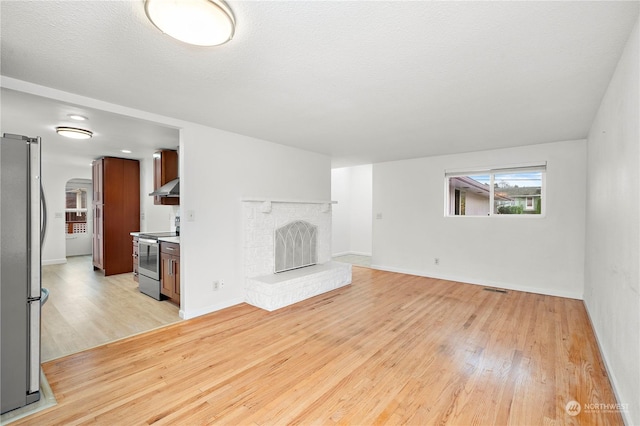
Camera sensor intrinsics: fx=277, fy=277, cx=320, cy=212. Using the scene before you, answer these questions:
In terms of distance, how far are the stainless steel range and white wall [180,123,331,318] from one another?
3.30ft

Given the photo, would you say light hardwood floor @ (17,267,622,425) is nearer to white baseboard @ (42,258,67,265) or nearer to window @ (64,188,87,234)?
white baseboard @ (42,258,67,265)

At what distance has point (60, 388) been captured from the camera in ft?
6.64

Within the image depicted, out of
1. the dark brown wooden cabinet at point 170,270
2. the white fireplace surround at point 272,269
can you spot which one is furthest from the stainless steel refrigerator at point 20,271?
the white fireplace surround at point 272,269

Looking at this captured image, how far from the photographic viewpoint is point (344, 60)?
1.93 metres

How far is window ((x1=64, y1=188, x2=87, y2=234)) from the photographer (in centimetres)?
800

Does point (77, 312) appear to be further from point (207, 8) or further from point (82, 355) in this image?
point (207, 8)

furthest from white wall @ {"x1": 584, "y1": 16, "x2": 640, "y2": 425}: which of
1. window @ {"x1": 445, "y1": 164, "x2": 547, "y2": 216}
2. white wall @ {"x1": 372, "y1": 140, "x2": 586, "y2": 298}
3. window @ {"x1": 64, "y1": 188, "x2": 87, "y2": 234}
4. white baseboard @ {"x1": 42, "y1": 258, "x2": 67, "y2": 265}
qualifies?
window @ {"x1": 64, "y1": 188, "x2": 87, "y2": 234}

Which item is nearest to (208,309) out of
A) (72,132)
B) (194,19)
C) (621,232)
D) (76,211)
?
(72,132)

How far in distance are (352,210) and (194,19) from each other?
7.29 metres

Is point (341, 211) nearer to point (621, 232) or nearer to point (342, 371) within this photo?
point (342, 371)

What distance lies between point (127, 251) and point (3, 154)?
14.8 ft

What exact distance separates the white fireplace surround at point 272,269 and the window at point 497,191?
260cm

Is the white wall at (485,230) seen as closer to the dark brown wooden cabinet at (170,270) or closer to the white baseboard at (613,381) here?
the white baseboard at (613,381)

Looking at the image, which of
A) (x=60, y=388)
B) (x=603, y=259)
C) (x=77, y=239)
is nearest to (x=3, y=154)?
(x=60, y=388)
